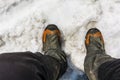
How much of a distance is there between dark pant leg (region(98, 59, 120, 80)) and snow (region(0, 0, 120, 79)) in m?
0.33

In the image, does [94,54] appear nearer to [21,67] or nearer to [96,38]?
[96,38]

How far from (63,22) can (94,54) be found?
407 millimetres

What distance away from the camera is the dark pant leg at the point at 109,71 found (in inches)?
59.7

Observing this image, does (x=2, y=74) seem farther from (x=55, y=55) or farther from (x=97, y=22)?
(x=97, y=22)

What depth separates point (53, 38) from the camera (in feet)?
7.08

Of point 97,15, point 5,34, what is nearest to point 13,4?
point 5,34

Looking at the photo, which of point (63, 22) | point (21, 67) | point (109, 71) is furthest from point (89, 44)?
point (21, 67)

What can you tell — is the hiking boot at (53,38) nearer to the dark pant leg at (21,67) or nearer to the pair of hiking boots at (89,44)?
the pair of hiking boots at (89,44)

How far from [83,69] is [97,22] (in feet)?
1.43

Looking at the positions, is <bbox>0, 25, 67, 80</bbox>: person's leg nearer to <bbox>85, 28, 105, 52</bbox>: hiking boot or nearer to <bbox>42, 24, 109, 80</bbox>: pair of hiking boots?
<bbox>42, 24, 109, 80</bbox>: pair of hiking boots

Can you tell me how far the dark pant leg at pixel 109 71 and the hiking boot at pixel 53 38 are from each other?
0.51m

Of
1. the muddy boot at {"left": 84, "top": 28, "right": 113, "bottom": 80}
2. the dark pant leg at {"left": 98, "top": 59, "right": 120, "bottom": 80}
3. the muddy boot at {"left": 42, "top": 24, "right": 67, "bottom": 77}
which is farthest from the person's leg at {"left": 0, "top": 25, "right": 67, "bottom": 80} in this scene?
the dark pant leg at {"left": 98, "top": 59, "right": 120, "bottom": 80}

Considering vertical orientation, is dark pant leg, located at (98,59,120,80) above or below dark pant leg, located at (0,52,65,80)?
below

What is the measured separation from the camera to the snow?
2094mm
